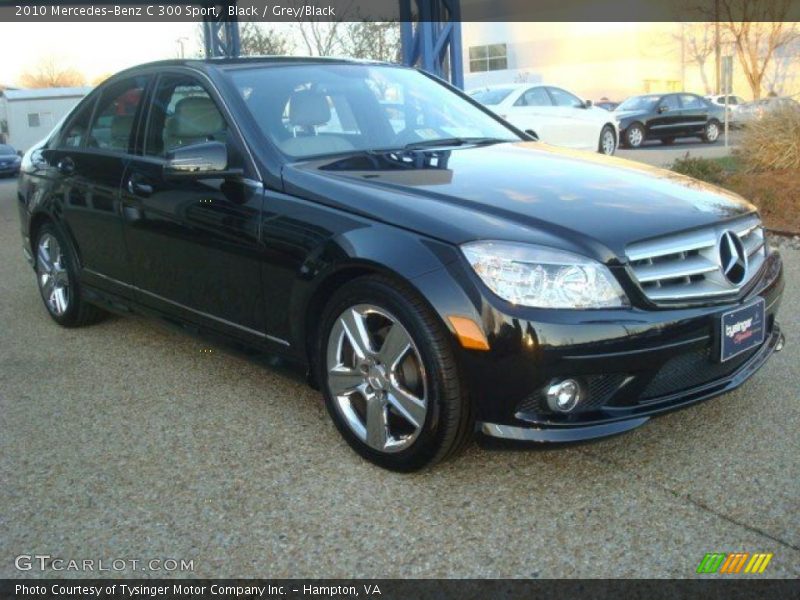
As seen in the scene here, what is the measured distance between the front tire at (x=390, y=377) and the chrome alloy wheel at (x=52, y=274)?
9.06ft

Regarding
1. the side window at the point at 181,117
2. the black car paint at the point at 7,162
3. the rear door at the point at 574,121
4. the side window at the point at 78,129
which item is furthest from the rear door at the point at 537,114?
the black car paint at the point at 7,162

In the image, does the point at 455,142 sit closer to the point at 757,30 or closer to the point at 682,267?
the point at 682,267

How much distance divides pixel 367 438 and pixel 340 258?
698 mm

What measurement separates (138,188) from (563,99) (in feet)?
39.4

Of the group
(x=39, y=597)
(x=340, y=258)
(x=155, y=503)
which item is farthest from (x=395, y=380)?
(x=39, y=597)

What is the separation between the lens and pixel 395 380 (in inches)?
125

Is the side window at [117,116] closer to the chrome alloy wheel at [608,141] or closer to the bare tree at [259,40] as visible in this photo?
the chrome alloy wheel at [608,141]

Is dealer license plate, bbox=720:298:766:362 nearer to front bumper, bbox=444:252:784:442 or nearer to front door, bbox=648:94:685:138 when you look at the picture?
front bumper, bbox=444:252:784:442

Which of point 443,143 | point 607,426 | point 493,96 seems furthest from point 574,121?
point 607,426

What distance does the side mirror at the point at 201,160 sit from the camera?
12.3 feet

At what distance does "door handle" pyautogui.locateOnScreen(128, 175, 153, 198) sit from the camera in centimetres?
437

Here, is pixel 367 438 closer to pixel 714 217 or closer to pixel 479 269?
pixel 479 269

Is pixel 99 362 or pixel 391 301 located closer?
pixel 391 301

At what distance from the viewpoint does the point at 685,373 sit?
308cm
